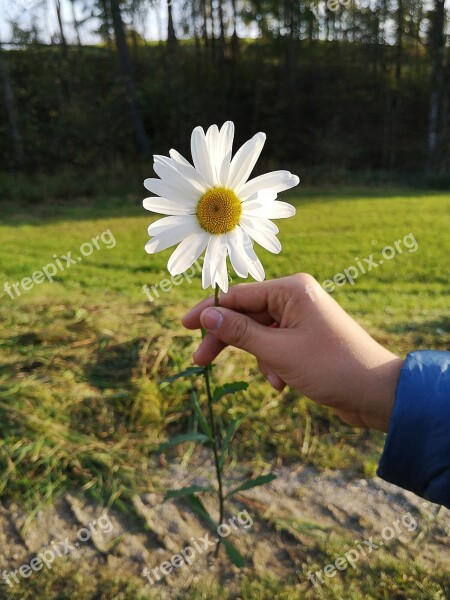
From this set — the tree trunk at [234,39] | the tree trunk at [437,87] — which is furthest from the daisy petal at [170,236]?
the tree trunk at [234,39]

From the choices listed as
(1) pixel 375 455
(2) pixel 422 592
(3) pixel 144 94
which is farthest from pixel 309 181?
(2) pixel 422 592

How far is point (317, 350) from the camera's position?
134 centimetres

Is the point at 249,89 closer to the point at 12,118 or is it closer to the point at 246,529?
the point at 12,118

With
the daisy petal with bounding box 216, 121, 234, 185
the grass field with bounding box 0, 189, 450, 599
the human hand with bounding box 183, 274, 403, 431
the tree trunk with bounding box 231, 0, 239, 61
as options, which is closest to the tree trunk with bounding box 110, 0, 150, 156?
the tree trunk with bounding box 231, 0, 239, 61

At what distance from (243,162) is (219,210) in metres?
0.10

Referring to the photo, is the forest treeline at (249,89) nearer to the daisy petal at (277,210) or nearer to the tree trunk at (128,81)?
the tree trunk at (128,81)

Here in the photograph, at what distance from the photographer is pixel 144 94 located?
46.7ft

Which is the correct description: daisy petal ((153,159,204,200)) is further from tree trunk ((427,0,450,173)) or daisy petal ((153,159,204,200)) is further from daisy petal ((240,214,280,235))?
tree trunk ((427,0,450,173))

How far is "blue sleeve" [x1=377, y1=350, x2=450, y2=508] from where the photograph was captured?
1.12 meters

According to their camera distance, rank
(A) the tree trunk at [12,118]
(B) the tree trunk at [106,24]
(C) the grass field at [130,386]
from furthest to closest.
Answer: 1. (B) the tree trunk at [106,24]
2. (A) the tree trunk at [12,118]
3. (C) the grass field at [130,386]

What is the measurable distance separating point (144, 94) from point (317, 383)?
14.2 m

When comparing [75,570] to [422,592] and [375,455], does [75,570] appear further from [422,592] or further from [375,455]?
[375,455]

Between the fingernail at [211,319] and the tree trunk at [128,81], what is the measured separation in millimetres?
12260

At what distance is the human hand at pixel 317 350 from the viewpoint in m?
1.31
